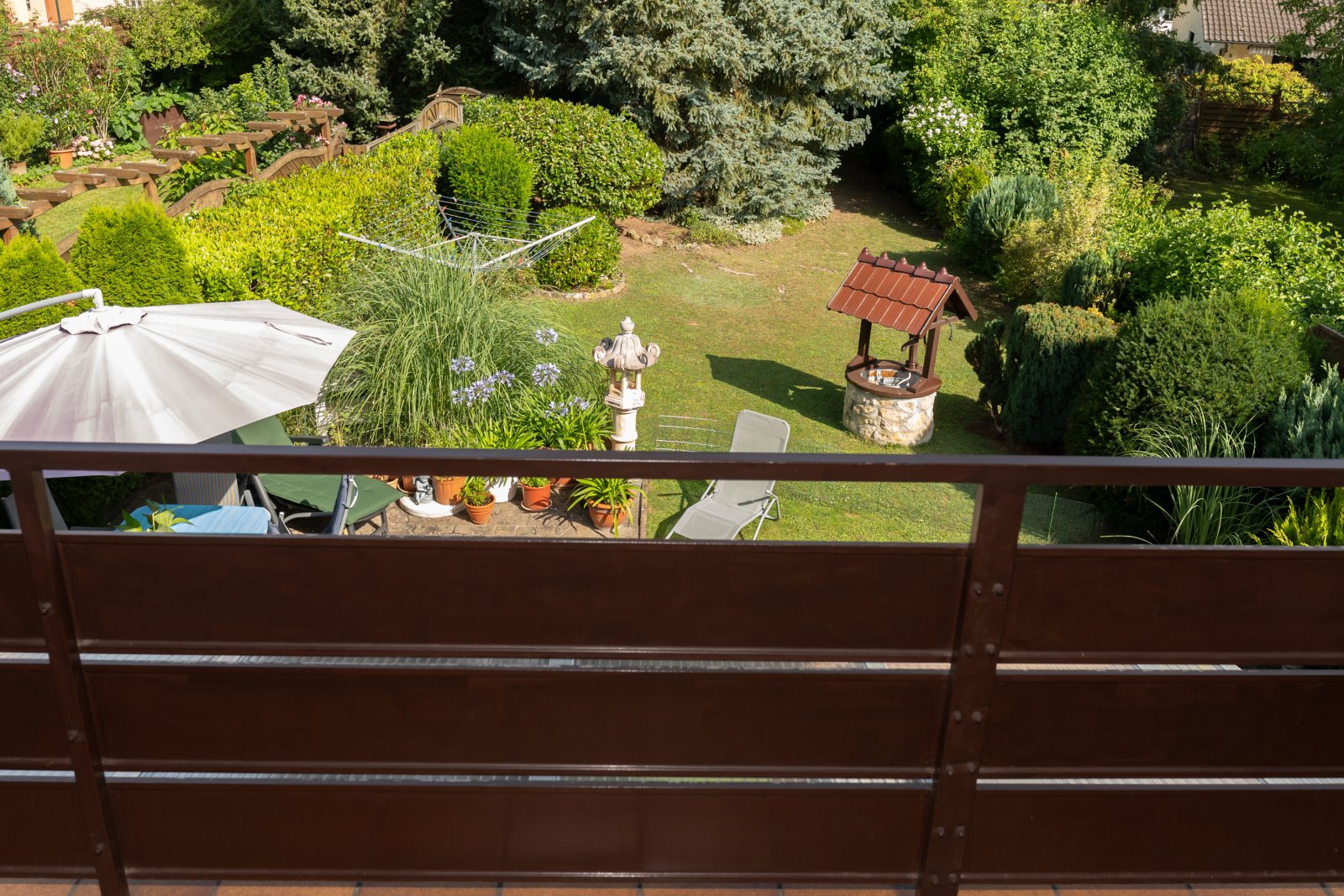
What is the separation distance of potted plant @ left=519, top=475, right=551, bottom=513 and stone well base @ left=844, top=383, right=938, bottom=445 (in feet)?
11.5

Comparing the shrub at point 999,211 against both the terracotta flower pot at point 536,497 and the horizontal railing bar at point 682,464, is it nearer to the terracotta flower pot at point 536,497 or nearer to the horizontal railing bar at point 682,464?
the terracotta flower pot at point 536,497

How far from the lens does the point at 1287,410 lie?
300 inches

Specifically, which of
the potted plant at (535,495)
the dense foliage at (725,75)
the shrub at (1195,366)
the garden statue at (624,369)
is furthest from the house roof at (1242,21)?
the potted plant at (535,495)

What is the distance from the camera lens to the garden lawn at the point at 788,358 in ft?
28.5

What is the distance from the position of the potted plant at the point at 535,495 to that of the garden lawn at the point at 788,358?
2.81 feet

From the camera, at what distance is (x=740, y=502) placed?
8.07m

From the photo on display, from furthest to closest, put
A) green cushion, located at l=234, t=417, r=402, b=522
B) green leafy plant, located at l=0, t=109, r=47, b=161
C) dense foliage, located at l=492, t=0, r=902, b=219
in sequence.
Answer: green leafy plant, located at l=0, t=109, r=47, b=161 < dense foliage, located at l=492, t=0, r=902, b=219 < green cushion, located at l=234, t=417, r=402, b=522

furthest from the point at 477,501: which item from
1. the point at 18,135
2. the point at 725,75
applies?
the point at 18,135

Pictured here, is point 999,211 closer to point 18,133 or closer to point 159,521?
point 159,521

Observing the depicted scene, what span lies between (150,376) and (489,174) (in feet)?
30.9

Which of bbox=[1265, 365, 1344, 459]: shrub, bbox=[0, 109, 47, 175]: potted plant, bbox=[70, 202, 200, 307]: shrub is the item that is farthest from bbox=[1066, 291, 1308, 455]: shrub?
bbox=[0, 109, 47, 175]: potted plant

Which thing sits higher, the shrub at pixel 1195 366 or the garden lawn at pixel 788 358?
the shrub at pixel 1195 366

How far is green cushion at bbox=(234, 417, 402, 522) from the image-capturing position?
639 cm

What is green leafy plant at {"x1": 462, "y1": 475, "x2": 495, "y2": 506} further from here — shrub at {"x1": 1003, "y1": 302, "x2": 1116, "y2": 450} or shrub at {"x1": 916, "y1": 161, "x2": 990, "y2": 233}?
shrub at {"x1": 916, "y1": 161, "x2": 990, "y2": 233}
